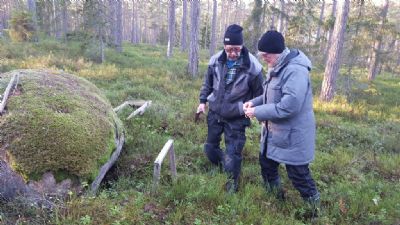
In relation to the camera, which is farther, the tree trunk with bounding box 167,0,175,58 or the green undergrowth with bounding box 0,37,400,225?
the tree trunk with bounding box 167,0,175,58

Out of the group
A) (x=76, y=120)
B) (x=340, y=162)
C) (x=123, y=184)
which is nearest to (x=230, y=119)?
(x=123, y=184)

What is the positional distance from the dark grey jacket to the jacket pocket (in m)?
0.59

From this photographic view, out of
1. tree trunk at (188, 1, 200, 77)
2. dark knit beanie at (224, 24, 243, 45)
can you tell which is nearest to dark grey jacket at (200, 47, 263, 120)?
dark knit beanie at (224, 24, 243, 45)

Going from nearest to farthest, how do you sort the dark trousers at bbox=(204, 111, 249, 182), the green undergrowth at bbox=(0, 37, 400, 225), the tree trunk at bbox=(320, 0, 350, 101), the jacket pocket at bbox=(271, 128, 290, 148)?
the green undergrowth at bbox=(0, 37, 400, 225) < the jacket pocket at bbox=(271, 128, 290, 148) < the dark trousers at bbox=(204, 111, 249, 182) < the tree trunk at bbox=(320, 0, 350, 101)

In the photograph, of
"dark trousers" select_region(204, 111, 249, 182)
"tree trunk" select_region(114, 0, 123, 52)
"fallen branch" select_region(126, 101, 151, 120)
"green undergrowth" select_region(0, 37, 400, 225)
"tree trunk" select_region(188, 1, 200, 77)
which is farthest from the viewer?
"tree trunk" select_region(114, 0, 123, 52)

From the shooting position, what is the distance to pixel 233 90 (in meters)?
4.39

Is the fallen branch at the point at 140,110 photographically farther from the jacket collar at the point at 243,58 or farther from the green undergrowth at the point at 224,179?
the jacket collar at the point at 243,58

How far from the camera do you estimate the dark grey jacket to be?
433 cm

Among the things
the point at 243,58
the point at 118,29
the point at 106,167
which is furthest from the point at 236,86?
the point at 118,29

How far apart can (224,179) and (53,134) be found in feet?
6.92

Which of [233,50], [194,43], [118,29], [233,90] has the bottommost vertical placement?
[233,90]

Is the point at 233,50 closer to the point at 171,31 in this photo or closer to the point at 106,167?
the point at 106,167

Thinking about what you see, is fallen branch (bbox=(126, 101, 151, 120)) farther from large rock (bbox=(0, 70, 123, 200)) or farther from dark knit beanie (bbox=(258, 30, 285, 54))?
dark knit beanie (bbox=(258, 30, 285, 54))

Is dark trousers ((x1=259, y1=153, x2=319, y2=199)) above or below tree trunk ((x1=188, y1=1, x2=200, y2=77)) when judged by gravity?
below
